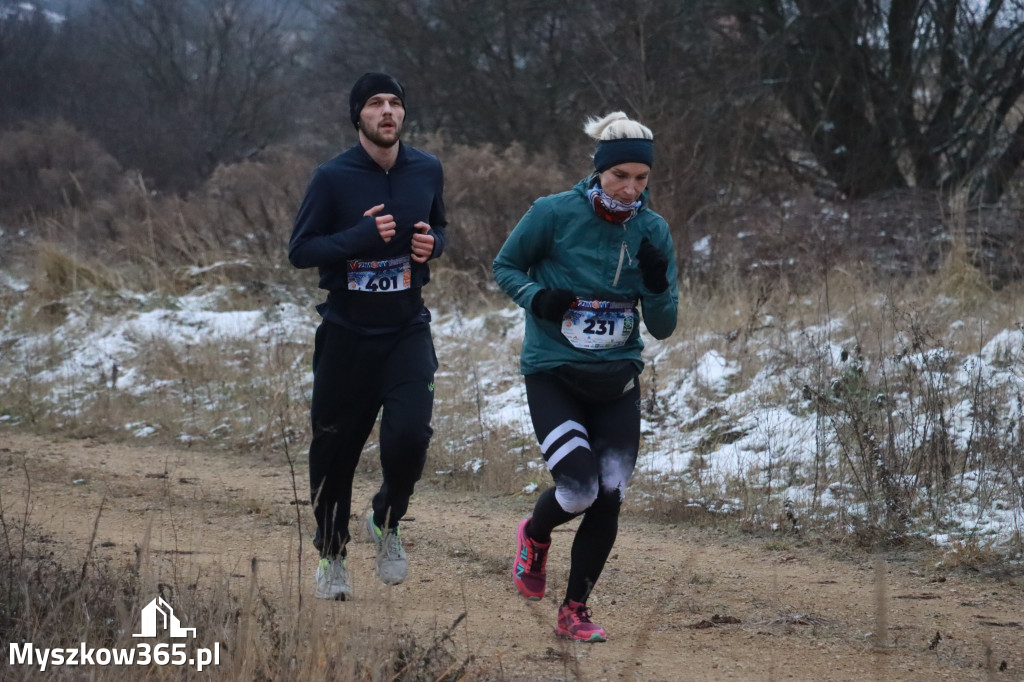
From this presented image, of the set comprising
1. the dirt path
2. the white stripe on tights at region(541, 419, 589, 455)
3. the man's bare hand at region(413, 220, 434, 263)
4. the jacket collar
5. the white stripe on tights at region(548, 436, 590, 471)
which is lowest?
the dirt path

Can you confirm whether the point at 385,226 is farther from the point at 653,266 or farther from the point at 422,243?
the point at 653,266

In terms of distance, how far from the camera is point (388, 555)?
197 inches

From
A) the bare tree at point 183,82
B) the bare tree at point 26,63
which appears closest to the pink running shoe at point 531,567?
the bare tree at point 183,82

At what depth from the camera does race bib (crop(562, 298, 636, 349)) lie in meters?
4.31

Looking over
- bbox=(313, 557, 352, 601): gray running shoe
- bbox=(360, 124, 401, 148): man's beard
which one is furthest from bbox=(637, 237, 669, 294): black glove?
bbox=(313, 557, 352, 601): gray running shoe

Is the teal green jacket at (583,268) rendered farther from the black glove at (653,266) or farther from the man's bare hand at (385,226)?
the man's bare hand at (385,226)

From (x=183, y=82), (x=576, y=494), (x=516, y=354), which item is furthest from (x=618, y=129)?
(x=183, y=82)

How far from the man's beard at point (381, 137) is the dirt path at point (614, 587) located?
5.12 ft

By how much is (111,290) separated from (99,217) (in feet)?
15.0

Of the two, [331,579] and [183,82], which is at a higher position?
[183,82]

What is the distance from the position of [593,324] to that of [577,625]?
112 centimetres

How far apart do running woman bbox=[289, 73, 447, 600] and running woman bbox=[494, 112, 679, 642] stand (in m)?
0.56

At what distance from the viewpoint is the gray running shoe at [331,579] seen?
4.71 metres

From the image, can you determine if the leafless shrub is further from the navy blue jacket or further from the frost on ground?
the navy blue jacket
